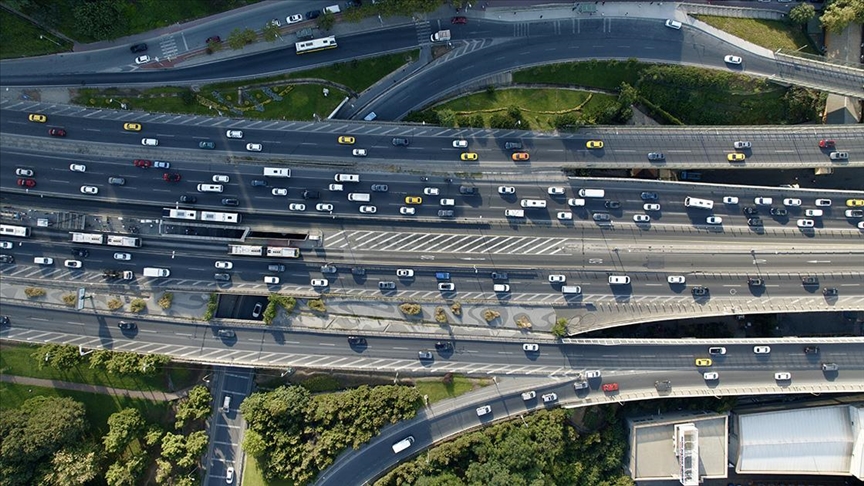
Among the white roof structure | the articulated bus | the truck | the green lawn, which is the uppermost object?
the truck

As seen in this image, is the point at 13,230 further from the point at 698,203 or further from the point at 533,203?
the point at 698,203

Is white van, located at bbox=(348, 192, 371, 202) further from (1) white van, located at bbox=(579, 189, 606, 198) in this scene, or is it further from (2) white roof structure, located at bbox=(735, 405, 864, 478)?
(2) white roof structure, located at bbox=(735, 405, 864, 478)

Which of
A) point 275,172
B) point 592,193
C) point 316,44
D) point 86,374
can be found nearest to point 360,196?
point 275,172

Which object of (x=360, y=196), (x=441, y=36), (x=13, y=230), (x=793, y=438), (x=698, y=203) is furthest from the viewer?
(x=441, y=36)

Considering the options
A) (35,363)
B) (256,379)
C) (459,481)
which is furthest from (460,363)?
(35,363)

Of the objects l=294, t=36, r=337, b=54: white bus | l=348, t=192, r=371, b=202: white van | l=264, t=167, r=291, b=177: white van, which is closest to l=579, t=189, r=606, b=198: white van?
l=348, t=192, r=371, b=202: white van
